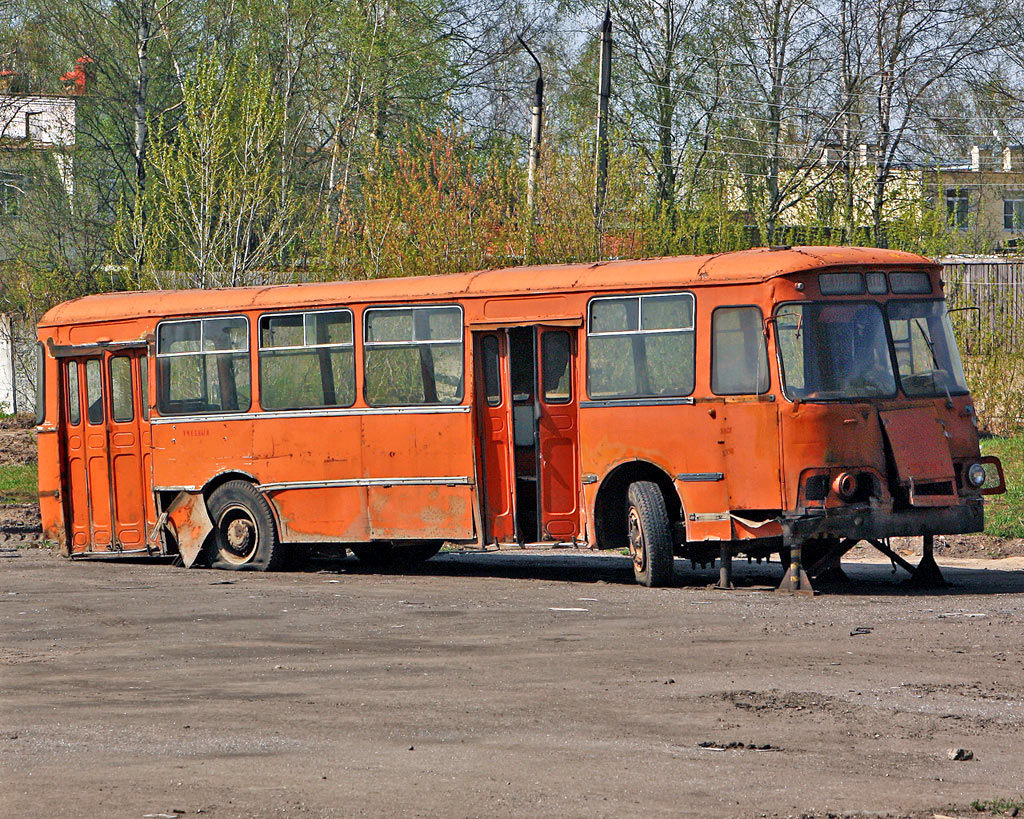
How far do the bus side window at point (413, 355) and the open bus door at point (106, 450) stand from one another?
125 inches

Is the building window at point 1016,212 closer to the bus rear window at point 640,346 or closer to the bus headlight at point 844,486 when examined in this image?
the bus rear window at point 640,346

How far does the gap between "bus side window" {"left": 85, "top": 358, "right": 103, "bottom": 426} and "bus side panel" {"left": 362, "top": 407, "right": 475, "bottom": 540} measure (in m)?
3.85

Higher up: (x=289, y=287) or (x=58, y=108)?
(x=58, y=108)

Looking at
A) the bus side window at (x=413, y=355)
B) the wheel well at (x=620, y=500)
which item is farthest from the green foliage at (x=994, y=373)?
the bus side window at (x=413, y=355)

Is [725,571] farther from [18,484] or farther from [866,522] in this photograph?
[18,484]

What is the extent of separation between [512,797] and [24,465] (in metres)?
23.8

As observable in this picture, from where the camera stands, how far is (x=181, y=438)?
1712 centimetres

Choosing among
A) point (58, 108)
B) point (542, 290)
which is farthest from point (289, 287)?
point (58, 108)

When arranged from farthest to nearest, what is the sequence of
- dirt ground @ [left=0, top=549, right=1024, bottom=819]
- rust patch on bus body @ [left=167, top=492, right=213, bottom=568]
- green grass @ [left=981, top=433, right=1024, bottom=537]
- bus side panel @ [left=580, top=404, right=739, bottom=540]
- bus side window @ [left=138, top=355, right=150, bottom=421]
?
green grass @ [left=981, top=433, right=1024, bottom=537]
bus side window @ [left=138, top=355, right=150, bottom=421]
rust patch on bus body @ [left=167, top=492, right=213, bottom=568]
bus side panel @ [left=580, top=404, right=739, bottom=540]
dirt ground @ [left=0, top=549, right=1024, bottom=819]

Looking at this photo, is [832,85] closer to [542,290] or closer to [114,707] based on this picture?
[542,290]

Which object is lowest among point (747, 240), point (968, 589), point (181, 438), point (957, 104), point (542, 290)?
point (968, 589)

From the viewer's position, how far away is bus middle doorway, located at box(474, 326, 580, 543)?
48.3 feet

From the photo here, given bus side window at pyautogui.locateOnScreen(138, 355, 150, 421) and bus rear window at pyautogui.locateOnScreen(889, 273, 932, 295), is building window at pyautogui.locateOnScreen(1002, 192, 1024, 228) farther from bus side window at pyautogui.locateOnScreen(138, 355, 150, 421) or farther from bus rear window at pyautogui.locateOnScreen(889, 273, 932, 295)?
bus side window at pyautogui.locateOnScreen(138, 355, 150, 421)

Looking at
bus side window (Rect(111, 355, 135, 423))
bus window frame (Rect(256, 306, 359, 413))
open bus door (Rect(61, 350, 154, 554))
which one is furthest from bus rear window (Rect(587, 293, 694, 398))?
bus side window (Rect(111, 355, 135, 423))
